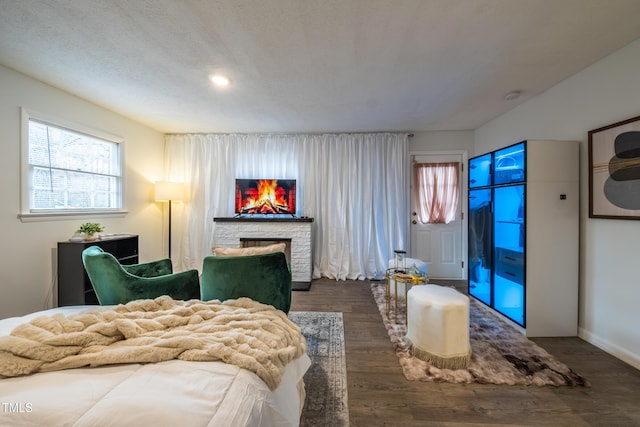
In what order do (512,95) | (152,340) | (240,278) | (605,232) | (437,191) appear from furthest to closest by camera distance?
1. (437,191)
2. (512,95)
3. (605,232)
4. (240,278)
5. (152,340)

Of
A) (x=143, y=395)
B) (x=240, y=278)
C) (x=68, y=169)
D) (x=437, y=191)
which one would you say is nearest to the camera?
(x=143, y=395)

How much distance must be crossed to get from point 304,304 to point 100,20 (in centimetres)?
322

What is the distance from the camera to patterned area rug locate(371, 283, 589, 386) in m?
1.84

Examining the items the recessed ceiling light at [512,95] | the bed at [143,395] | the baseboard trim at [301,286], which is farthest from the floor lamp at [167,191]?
the recessed ceiling light at [512,95]

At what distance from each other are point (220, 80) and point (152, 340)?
7.99 ft

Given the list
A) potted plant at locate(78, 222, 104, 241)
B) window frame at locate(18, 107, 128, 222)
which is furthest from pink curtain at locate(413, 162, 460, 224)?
window frame at locate(18, 107, 128, 222)

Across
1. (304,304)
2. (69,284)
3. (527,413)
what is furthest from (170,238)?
(527,413)

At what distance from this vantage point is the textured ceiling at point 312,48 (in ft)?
5.51

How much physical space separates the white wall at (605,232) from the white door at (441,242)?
5.62ft

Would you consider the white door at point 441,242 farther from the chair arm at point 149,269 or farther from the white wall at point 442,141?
the chair arm at point 149,269

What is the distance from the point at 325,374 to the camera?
1.91 metres

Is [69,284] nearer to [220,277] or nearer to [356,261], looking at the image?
[220,277]

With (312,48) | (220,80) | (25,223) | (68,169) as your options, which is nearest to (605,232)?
(312,48)

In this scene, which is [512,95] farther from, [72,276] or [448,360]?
[72,276]
